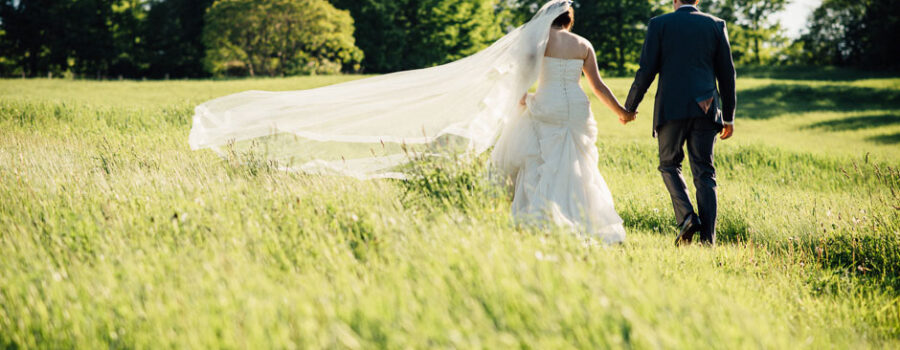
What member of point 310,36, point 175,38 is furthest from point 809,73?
point 175,38

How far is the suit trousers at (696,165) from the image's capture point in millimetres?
5359

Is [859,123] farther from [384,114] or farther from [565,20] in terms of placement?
[384,114]

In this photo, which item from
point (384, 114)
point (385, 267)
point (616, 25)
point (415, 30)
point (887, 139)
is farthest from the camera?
point (415, 30)

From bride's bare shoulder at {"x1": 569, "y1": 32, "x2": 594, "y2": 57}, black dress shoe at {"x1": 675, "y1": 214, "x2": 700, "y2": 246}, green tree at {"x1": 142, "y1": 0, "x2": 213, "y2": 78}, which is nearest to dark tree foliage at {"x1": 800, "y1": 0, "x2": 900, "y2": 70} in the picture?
black dress shoe at {"x1": 675, "y1": 214, "x2": 700, "y2": 246}

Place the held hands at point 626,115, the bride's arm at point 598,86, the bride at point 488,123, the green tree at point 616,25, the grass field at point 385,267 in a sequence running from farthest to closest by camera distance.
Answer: the green tree at point 616,25 < the held hands at point 626,115 < the bride's arm at point 598,86 < the bride at point 488,123 < the grass field at point 385,267

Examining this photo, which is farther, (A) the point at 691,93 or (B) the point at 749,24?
(B) the point at 749,24

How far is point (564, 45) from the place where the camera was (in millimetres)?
5434

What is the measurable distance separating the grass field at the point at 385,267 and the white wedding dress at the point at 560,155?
1.72 feet

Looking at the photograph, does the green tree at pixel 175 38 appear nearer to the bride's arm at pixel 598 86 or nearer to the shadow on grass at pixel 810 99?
the shadow on grass at pixel 810 99

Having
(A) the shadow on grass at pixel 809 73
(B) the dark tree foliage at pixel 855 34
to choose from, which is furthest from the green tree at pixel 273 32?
(B) the dark tree foliage at pixel 855 34

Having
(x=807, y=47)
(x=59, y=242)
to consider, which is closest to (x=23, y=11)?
(x=59, y=242)

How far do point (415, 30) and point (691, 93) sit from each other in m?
45.0

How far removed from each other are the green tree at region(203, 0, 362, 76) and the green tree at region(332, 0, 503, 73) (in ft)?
25.8

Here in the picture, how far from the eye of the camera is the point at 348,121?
659cm
